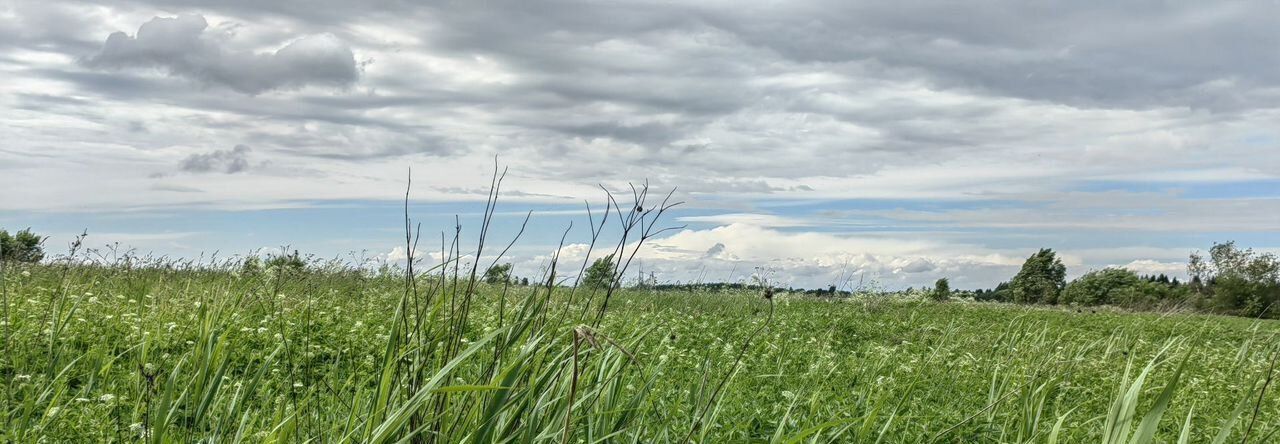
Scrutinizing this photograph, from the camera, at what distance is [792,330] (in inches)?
418

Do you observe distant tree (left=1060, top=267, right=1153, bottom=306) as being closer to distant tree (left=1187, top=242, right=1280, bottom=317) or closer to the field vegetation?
distant tree (left=1187, top=242, right=1280, bottom=317)

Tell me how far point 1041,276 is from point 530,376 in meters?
49.4

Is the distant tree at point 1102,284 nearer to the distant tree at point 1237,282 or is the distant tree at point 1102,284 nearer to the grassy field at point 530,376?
the distant tree at point 1237,282

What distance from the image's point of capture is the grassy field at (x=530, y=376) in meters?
2.88

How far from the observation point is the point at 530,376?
3201 millimetres

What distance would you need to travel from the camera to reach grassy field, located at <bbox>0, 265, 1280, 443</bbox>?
2885 mm

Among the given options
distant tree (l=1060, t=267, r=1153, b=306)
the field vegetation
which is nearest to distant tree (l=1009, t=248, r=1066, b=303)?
distant tree (l=1060, t=267, r=1153, b=306)

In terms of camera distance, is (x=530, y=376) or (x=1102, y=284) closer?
(x=530, y=376)

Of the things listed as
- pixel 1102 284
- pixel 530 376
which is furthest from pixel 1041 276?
pixel 530 376

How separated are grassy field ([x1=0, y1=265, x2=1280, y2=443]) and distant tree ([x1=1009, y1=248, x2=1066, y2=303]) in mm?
34610

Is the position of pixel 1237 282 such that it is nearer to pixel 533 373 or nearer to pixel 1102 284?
pixel 1102 284

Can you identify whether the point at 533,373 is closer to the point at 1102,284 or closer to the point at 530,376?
the point at 530,376

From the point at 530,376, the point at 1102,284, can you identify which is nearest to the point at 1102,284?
the point at 1102,284

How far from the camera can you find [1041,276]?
154 ft
